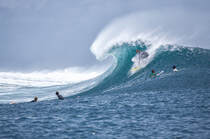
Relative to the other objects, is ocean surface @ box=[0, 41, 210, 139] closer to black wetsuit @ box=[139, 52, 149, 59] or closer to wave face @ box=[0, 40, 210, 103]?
wave face @ box=[0, 40, 210, 103]

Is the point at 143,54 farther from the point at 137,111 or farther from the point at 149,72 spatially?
the point at 137,111

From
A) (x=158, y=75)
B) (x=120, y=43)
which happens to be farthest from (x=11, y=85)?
(x=158, y=75)

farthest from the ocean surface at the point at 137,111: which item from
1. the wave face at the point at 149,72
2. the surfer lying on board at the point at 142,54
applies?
the surfer lying on board at the point at 142,54

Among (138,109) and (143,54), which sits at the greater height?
(143,54)

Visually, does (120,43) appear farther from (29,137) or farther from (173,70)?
(29,137)

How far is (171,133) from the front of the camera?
9297 mm

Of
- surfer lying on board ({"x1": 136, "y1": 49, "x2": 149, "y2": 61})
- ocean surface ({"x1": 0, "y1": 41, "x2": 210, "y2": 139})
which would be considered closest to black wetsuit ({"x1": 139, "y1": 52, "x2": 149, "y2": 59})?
surfer lying on board ({"x1": 136, "y1": 49, "x2": 149, "y2": 61})

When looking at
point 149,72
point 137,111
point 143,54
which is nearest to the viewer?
point 137,111

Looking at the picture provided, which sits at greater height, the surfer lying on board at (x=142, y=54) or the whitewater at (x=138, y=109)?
the surfer lying on board at (x=142, y=54)

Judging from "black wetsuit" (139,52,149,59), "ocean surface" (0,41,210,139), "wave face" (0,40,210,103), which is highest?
"black wetsuit" (139,52,149,59)

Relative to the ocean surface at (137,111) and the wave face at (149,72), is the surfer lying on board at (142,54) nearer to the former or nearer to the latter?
the wave face at (149,72)

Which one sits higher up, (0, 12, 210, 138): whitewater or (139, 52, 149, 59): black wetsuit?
(139, 52, 149, 59): black wetsuit

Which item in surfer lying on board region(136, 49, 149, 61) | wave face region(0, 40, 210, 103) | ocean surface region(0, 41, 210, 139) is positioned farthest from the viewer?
surfer lying on board region(136, 49, 149, 61)

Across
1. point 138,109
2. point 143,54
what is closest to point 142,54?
point 143,54
